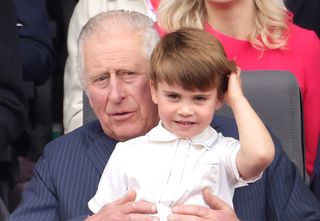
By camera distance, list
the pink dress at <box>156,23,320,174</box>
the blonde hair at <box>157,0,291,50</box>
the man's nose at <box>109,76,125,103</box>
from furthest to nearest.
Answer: the blonde hair at <box>157,0,291,50</box>, the pink dress at <box>156,23,320,174</box>, the man's nose at <box>109,76,125,103</box>

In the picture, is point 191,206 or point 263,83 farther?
point 263,83

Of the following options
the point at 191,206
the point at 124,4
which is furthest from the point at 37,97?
Answer: the point at 191,206

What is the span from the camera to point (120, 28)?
270 cm

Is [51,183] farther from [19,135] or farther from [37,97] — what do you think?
[37,97]

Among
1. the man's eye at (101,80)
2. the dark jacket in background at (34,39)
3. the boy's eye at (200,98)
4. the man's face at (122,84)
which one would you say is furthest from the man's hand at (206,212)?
the dark jacket in background at (34,39)

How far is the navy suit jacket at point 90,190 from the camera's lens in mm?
2645

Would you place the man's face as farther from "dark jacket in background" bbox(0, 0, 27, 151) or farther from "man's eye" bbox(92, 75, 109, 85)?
"dark jacket in background" bbox(0, 0, 27, 151)

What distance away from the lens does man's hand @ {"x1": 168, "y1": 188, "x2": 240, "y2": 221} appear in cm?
236

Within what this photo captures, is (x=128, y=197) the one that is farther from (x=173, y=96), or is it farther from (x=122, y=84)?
(x=122, y=84)

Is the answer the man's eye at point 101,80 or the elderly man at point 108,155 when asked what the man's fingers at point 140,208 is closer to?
the elderly man at point 108,155


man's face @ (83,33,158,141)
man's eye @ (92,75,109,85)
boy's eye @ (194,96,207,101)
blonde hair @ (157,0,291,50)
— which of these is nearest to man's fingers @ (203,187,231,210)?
boy's eye @ (194,96,207,101)

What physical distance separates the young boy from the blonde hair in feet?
3.08

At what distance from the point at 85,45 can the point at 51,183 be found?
39 cm

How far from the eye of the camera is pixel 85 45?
2.71 m
